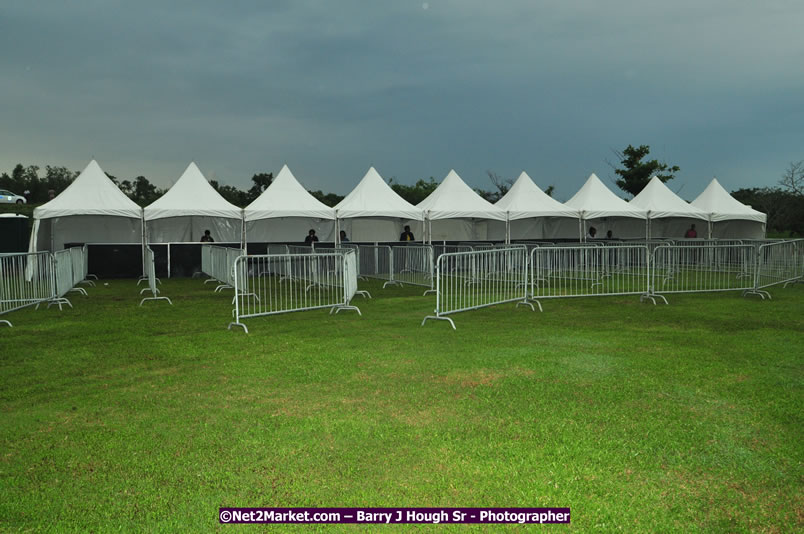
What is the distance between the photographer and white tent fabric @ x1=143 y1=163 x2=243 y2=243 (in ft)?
74.0

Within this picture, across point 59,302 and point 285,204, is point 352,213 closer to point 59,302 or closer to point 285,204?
point 285,204

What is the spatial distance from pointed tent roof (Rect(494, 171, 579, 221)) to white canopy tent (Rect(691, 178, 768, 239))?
27.3 feet

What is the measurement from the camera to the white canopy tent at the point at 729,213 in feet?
97.5

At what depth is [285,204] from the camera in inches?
938

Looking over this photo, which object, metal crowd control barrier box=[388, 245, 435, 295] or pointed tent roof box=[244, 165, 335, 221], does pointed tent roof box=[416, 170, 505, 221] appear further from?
metal crowd control barrier box=[388, 245, 435, 295]

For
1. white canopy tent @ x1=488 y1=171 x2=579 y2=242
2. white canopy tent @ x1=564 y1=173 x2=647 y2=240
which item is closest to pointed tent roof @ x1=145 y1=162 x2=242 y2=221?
white canopy tent @ x1=488 y1=171 x2=579 y2=242

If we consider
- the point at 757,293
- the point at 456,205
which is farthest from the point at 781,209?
the point at 757,293

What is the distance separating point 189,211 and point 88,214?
3.76 meters

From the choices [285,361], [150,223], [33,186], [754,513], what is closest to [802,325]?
[754,513]

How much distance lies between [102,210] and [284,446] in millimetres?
20737

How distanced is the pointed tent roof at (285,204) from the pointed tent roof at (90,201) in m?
4.51

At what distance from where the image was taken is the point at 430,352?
7469mm

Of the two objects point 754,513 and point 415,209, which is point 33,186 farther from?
point 754,513

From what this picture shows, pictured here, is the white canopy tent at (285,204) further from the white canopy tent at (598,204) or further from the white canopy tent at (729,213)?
the white canopy tent at (729,213)
